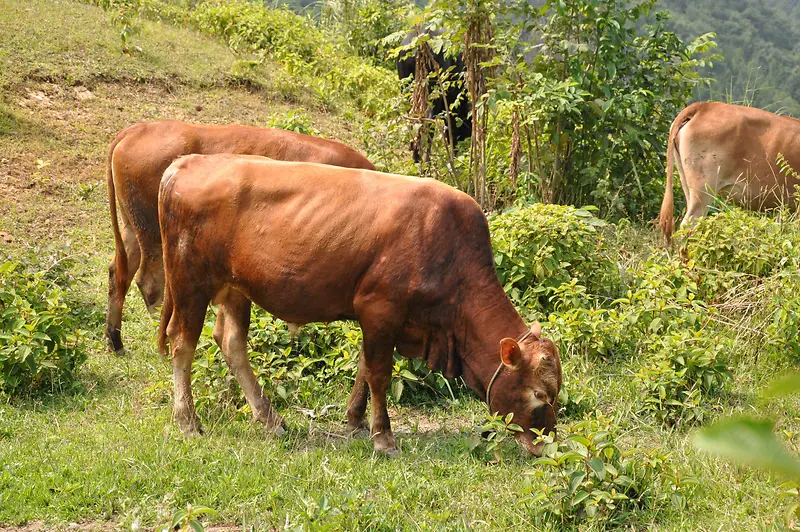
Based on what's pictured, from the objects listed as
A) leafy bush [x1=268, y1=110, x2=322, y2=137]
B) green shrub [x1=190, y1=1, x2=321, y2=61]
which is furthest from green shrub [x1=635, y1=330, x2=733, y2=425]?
green shrub [x1=190, y1=1, x2=321, y2=61]

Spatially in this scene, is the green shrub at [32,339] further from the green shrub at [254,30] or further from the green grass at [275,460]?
the green shrub at [254,30]

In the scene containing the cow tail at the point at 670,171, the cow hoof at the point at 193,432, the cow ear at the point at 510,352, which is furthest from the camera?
the cow tail at the point at 670,171

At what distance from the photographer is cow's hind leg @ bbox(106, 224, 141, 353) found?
6418mm

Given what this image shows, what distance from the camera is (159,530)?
3363 mm

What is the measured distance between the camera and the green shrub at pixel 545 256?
640 centimetres

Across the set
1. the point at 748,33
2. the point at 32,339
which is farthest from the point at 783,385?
the point at 748,33

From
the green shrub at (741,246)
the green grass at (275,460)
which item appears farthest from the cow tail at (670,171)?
the green shrub at (741,246)

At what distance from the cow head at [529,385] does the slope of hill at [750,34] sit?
1876 centimetres

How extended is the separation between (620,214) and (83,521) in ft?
21.6

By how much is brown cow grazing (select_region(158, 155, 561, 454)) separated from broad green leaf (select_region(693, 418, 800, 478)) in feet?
12.7

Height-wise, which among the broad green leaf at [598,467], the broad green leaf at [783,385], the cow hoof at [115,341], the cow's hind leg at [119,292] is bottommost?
the cow hoof at [115,341]

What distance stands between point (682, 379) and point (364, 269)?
6.60 ft

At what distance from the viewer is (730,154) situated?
8.35m

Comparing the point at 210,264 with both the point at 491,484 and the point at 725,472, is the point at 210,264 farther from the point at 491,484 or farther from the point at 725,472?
the point at 725,472
